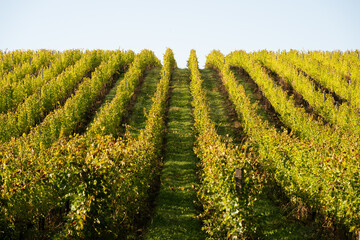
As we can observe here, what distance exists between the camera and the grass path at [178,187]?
8.54 meters

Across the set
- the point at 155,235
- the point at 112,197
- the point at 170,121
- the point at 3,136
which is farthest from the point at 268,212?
the point at 3,136

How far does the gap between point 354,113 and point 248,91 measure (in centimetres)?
897

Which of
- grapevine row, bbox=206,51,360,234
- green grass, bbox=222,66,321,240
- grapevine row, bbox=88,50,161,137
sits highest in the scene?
grapevine row, bbox=88,50,161,137

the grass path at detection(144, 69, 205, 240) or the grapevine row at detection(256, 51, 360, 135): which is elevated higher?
the grapevine row at detection(256, 51, 360, 135)

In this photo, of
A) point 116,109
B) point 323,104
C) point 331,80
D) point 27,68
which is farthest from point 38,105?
point 331,80

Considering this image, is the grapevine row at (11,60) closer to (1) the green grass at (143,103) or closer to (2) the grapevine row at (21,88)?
(2) the grapevine row at (21,88)

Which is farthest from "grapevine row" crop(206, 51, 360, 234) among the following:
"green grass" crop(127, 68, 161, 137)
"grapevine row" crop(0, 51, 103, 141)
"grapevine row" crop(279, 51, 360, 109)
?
"grapevine row" crop(0, 51, 103, 141)

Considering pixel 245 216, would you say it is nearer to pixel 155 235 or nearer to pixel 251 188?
pixel 251 188

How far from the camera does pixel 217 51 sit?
39.3 m

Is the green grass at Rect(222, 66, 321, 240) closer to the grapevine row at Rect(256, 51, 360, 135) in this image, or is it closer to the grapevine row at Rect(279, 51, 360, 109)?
the grapevine row at Rect(256, 51, 360, 135)

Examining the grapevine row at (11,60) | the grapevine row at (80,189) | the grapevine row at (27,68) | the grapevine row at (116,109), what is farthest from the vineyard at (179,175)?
the grapevine row at (11,60)

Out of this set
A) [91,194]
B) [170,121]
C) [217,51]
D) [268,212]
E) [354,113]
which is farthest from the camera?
[217,51]

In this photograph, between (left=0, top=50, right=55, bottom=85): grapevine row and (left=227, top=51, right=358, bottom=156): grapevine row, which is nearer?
(left=227, top=51, right=358, bottom=156): grapevine row

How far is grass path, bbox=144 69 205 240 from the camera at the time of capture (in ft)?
28.0
